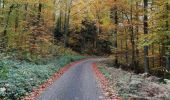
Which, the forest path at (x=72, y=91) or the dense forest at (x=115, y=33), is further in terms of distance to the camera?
the dense forest at (x=115, y=33)

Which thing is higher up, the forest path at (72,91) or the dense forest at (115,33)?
the dense forest at (115,33)

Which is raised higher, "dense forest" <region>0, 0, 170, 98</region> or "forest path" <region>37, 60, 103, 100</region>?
"dense forest" <region>0, 0, 170, 98</region>

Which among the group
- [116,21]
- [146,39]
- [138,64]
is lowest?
[138,64]

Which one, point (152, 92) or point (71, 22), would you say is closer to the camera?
point (152, 92)

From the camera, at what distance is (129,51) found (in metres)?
36.8

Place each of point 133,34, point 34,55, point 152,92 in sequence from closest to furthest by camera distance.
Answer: point 152,92, point 34,55, point 133,34

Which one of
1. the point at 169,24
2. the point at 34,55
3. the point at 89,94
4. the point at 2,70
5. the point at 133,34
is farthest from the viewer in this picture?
the point at 133,34

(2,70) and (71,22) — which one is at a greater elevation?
Result: (71,22)

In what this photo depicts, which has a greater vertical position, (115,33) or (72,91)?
(115,33)

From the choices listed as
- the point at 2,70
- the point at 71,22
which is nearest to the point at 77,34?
the point at 71,22

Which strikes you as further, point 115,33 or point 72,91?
point 115,33

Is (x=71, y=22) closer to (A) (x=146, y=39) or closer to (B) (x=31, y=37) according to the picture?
(B) (x=31, y=37)

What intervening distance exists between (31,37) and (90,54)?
34.0 m

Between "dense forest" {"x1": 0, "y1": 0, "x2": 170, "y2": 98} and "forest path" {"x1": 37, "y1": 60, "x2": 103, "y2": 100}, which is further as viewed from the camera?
"dense forest" {"x1": 0, "y1": 0, "x2": 170, "y2": 98}
